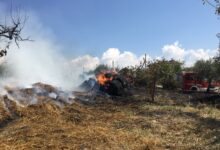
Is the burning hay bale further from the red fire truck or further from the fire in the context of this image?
the red fire truck

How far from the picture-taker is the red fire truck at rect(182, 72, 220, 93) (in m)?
41.2

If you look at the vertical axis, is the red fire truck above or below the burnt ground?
above

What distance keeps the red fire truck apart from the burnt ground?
22.2 metres

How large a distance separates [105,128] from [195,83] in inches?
1192

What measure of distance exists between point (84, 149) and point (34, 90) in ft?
38.4

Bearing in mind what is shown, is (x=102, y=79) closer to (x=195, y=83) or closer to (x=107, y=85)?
(x=107, y=85)

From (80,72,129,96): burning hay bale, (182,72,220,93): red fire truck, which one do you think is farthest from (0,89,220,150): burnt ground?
(182,72,220,93): red fire truck

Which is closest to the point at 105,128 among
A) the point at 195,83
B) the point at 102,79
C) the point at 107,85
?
the point at 107,85

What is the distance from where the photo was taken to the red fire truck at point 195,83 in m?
41.2

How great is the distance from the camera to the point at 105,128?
1309 centimetres

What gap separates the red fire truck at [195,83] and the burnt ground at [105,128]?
73.0ft

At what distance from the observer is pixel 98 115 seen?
1666cm

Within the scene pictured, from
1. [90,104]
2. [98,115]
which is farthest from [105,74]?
[98,115]

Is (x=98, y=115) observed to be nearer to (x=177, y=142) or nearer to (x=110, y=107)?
(x=110, y=107)
